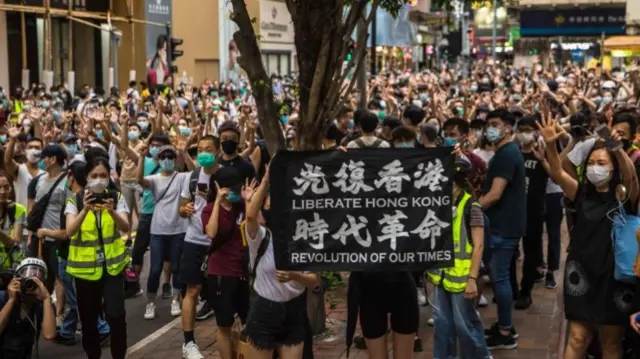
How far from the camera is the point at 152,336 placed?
859cm

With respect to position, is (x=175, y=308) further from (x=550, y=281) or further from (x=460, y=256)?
(x=550, y=281)

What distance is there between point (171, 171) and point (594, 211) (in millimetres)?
4450

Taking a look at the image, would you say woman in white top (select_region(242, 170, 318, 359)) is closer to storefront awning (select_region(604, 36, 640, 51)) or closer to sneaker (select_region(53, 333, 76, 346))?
sneaker (select_region(53, 333, 76, 346))

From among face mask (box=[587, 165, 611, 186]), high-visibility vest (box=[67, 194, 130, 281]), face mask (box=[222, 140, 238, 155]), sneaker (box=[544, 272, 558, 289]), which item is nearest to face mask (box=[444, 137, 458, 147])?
sneaker (box=[544, 272, 558, 289])

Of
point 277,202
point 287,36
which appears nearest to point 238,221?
point 277,202

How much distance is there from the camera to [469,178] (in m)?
6.78

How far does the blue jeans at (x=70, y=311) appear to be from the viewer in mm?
8219

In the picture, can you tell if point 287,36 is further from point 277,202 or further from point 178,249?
point 277,202

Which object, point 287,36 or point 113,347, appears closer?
point 113,347

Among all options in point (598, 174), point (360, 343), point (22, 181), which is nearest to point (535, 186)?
point (360, 343)

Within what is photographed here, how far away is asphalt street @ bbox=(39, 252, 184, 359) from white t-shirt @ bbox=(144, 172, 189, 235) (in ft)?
2.91

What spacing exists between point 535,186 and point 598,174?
3.07 m

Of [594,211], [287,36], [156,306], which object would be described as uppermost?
[287,36]

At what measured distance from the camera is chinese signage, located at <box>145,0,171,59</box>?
34.3 meters
